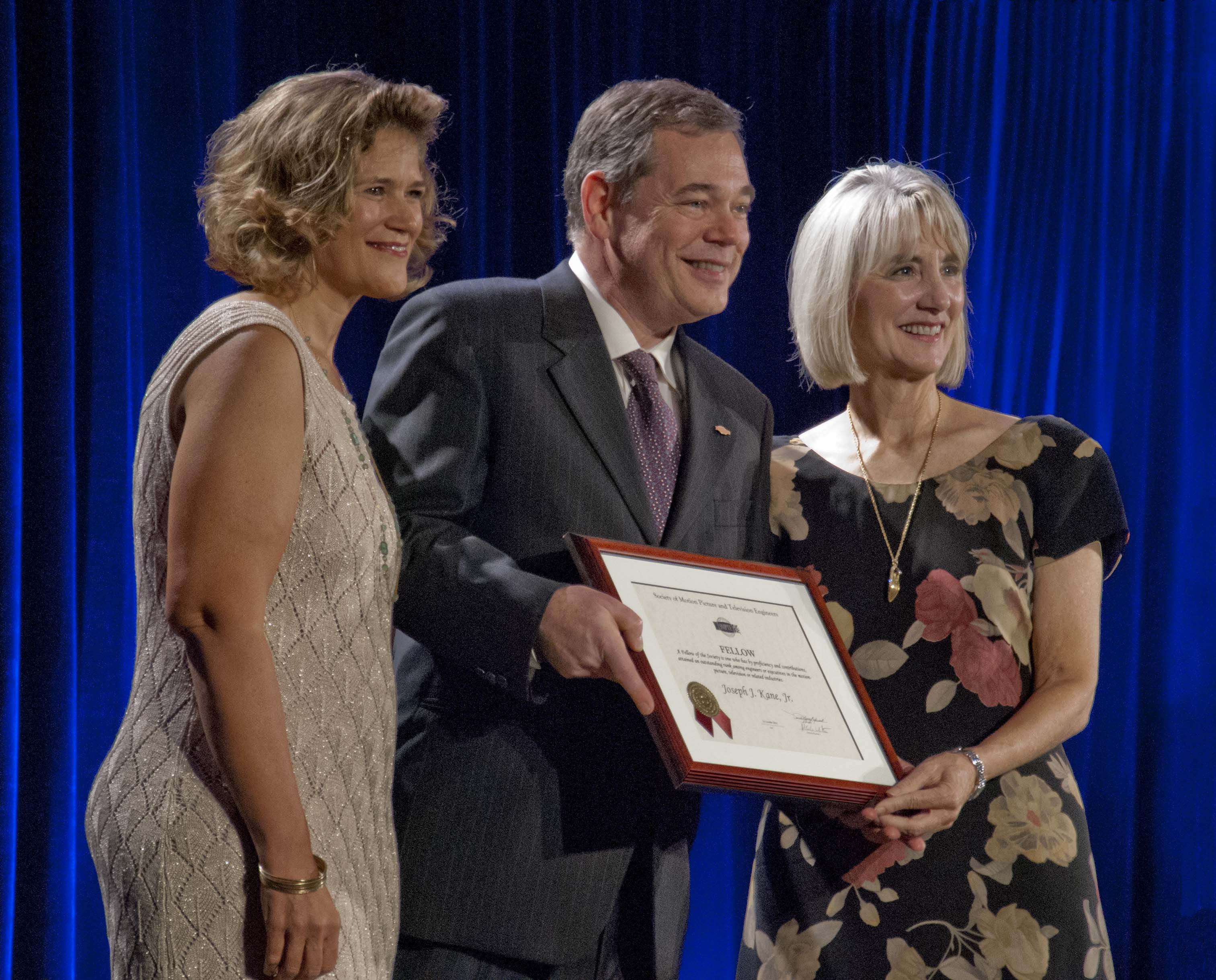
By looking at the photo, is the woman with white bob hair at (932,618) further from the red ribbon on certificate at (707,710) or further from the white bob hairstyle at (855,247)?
the red ribbon on certificate at (707,710)

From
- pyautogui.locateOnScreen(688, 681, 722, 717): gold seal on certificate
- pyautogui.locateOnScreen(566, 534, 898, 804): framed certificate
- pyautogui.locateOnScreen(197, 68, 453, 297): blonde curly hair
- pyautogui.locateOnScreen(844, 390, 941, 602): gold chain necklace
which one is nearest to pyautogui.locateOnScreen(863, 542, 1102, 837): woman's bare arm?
pyautogui.locateOnScreen(566, 534, 898, 804): framed certificate

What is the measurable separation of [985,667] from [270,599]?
1.18m

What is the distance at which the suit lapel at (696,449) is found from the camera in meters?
1.86

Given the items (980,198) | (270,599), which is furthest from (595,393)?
(980,198)

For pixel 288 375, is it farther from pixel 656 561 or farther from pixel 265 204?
pixel 656 561

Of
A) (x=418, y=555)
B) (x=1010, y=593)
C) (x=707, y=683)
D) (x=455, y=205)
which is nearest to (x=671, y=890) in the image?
(x=707, y=683)

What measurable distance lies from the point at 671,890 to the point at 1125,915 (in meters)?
2.48

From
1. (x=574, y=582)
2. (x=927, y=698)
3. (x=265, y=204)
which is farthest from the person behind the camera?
(x=927, y=698)

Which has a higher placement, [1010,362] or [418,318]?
[418,318]

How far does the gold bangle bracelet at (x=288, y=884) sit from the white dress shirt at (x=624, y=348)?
2.70ft

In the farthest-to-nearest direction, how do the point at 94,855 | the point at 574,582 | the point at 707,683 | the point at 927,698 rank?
the point at 927,698 → the point at 574,582 → the point at 707,683 → the point at 94,855

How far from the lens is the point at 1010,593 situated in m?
2.12

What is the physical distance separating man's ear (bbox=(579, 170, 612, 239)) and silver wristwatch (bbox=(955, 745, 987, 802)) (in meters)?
0.95
